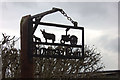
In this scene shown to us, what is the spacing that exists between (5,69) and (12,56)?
31.6 inches

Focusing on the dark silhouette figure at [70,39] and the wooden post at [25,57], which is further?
the dark silhouette figure at [70,39]

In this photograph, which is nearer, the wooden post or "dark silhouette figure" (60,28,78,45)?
the wooden post

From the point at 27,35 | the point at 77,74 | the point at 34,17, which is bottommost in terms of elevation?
the point at 77,74

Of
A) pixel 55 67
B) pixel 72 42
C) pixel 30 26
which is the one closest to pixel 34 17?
pixel 30 26

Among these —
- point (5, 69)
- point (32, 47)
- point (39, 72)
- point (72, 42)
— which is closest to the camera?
point (32, 47)

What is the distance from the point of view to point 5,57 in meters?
13.3

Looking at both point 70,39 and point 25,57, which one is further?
point 70,39

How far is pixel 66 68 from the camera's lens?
15.2m

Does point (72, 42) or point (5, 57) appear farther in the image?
point (5, 57)

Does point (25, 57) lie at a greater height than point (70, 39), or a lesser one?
lesser

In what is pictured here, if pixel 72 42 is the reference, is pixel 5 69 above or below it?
below

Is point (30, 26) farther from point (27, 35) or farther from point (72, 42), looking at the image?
point (72, 42)

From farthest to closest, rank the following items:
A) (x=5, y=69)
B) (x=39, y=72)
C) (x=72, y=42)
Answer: (x=39, y=72), (x=5, y=69), (x=72, y=42)

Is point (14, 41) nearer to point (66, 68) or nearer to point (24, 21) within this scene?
point (66, 68)
